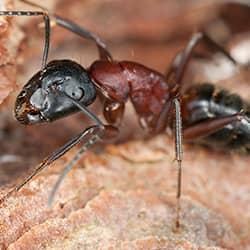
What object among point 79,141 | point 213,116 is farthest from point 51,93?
point 213,116

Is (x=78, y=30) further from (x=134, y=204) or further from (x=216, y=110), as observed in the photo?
(x=134, y=204)

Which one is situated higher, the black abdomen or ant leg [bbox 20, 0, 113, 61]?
ant leg [bbox 20, 0, 113, 61]

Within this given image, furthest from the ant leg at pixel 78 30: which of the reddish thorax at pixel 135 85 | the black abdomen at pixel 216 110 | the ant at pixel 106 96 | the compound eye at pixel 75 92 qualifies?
the black abdomen at pixel 216 110

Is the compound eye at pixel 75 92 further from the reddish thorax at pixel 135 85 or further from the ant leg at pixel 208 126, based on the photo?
the ant leg at pixel 208 126

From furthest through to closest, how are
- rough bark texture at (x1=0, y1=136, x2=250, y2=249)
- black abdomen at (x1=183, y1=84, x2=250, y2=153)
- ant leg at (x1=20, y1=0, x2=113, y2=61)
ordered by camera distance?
black abdomen at (x1=183, y1=84, x2=250, y2=153)
ant leg at (x1=20, y1=0, x2=113, y2=61)
rough bark texture at (x1=0, y1=136, x2=250, y2=249)

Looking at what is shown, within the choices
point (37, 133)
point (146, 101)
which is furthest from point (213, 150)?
point (37, 133)

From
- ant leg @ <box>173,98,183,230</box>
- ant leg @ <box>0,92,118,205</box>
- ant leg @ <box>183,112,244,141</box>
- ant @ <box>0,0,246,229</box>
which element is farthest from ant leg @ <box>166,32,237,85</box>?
ant leg @ <box>0,92,118,205</box>

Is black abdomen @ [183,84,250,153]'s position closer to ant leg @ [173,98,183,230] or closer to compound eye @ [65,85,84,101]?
ant leg @ [173,98,183,230]
